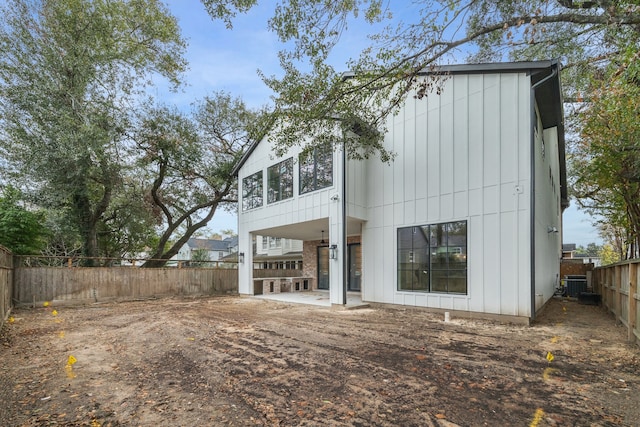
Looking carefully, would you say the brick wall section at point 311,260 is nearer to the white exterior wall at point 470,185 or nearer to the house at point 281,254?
the house at point 281,254

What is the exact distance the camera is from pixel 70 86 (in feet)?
38.7

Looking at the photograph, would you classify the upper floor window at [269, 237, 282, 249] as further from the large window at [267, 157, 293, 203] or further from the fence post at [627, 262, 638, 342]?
the fence post at [627, 262, 638, 342]

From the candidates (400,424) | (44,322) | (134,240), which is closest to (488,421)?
(400,424)

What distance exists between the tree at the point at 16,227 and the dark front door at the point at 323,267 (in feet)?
35.6

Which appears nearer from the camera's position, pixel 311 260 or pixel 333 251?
pixel 333 251

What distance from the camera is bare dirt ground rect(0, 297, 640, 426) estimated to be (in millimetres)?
2875

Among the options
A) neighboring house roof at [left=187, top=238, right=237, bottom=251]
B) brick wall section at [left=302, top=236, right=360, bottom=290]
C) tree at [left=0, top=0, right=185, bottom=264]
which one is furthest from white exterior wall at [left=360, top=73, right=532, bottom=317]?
neighboring house roof at [left=187, top=238, right=237, bottom=251]

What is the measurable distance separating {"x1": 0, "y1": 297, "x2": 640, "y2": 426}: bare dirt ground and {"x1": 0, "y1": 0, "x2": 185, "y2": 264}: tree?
6.65 m

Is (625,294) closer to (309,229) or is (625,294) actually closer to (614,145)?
(614,145)

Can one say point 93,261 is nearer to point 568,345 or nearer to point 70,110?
point 70,110

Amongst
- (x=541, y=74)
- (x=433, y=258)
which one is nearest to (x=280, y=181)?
(x=433, y=258)

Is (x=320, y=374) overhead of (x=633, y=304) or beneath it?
beneath

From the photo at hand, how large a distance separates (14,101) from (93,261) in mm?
6539

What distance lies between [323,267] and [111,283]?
8.36 meters
